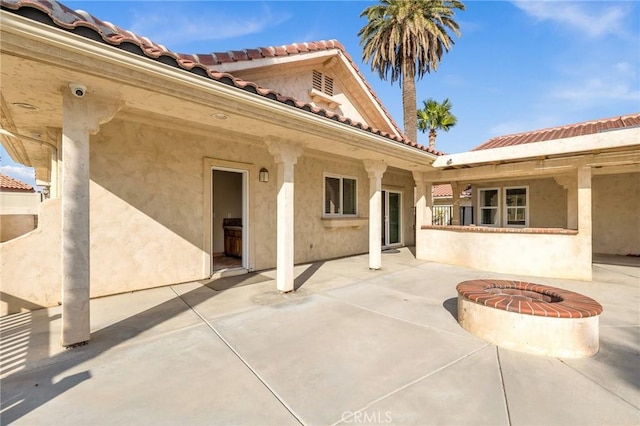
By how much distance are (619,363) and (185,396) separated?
4.49 metres

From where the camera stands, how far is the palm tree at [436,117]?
22266 millimetres

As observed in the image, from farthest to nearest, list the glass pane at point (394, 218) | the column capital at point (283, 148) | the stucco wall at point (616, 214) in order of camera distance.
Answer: the glass pane at point (394, 218), the stucco wall at point (616, 214), the column capital at point (283, 148)

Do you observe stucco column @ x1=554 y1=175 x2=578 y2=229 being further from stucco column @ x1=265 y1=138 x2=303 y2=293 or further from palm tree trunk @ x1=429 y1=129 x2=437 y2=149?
palm tree trunk @ x1=429 y1=129 x2=437 y2=149

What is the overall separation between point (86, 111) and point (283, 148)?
2.97 m

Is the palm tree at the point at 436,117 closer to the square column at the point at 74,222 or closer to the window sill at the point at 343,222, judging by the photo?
the window sill at the point at 343,222

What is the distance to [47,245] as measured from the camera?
4.62 m

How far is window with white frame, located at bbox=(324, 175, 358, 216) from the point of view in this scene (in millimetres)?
9469

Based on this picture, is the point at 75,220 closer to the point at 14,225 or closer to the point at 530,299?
the point at 14,225

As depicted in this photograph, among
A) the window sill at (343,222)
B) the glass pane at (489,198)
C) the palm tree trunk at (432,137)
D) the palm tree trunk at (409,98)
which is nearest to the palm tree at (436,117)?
the palm tree trunk at (432,137)

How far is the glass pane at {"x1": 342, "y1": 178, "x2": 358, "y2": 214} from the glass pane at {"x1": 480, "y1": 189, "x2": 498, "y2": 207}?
6.75 metres

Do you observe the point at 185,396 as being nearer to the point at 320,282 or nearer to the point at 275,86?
the point at 320,282

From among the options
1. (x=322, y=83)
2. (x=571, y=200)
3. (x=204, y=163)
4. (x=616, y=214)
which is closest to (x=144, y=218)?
(x=204, y=163)

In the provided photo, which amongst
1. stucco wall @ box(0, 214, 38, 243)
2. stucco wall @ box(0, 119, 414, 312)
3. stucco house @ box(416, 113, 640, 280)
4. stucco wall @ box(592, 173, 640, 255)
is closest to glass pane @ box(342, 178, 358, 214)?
stucco house @ box(416, 113, 640, 280)

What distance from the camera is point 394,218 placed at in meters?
12.2
